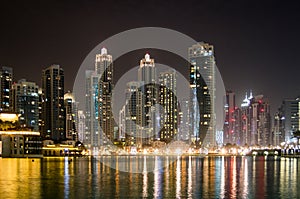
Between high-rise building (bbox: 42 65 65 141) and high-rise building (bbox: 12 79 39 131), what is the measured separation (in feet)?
14.2

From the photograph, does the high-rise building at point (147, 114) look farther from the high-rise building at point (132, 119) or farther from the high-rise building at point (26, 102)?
the high-rise building at point (26, 102)

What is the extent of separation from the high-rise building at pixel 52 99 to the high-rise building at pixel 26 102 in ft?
14.2

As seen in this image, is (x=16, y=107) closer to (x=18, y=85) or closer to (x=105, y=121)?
(x=18, y=85)

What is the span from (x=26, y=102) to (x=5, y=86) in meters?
11.1

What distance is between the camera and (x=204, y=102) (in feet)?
636

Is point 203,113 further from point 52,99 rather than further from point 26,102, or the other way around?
point 26,102

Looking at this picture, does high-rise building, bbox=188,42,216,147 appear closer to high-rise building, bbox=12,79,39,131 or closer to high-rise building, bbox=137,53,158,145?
high-rise building, bbox=137,53,158,145

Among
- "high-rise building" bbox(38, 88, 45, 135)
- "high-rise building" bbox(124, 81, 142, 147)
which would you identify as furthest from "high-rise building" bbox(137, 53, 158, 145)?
"high-rise building" bbox(38, 88, 45, 135)

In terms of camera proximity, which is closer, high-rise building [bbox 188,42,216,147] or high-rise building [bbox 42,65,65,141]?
high-rise building [bbox 42,65,65,141]

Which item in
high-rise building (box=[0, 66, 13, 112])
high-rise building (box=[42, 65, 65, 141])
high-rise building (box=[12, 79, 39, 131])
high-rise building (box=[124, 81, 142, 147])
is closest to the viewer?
high-rise building (box=[0, 66, 13, 112])

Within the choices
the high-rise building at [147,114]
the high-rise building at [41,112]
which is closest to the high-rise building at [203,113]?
the high-rise building at [147,114]

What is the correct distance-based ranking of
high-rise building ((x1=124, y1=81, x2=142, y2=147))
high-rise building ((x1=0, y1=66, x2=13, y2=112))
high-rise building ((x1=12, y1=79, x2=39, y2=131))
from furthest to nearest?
high-rise building ((x1=124, y1=81, x2=142, y2=147)) < high-rise building ((x1=12, y1=79, x2=39, y2=131)) < high-rise building ((x1=0, y1=66, x2=13, y2=112))

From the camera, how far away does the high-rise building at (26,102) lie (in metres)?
150

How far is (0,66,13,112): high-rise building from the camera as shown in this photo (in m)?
141
